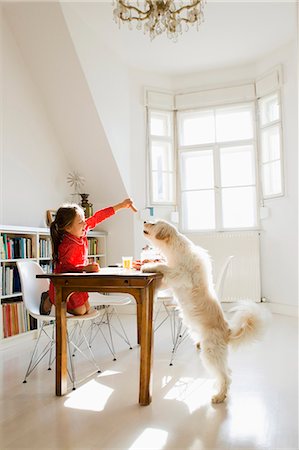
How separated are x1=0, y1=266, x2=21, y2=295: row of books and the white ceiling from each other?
8.91 ft

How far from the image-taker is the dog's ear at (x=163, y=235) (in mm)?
2463

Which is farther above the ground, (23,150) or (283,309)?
(23,150)

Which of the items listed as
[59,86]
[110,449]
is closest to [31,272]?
[110,449]

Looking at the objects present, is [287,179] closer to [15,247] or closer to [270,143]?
[270,143]

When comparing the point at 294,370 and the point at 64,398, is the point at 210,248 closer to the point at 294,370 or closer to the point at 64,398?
the point at 294,370

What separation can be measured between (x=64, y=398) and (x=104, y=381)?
381 millimetres

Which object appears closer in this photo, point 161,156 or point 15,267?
point 15,267

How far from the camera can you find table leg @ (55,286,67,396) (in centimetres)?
252

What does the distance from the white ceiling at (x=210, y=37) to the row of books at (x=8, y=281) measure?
8.91 feet

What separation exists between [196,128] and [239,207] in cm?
128

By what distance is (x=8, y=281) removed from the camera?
3.82 meters

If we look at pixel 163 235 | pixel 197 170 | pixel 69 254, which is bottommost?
pixel 69 254

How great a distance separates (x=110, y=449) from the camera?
5.89 feet

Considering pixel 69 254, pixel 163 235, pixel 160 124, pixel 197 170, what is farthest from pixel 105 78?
pixel 163 235
